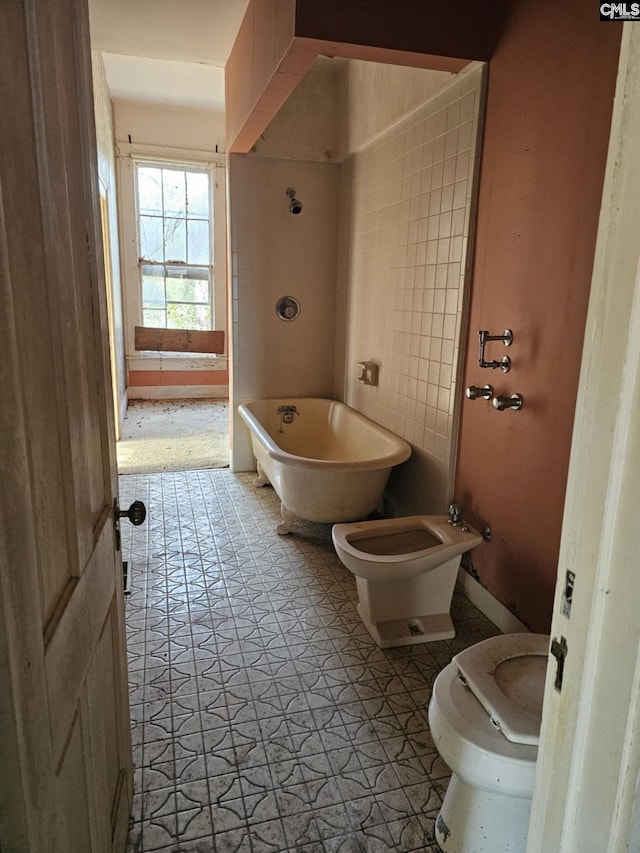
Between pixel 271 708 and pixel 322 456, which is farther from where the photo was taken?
pixel 322 456

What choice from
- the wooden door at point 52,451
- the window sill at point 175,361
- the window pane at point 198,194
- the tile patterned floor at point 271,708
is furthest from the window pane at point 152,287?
the wooden door at point 52,451

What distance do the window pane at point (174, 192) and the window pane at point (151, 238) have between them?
180mm

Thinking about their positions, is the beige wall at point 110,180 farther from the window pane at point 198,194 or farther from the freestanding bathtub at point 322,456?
the freestanding bathtub at point 322,456

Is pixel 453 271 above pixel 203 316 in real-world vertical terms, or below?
above

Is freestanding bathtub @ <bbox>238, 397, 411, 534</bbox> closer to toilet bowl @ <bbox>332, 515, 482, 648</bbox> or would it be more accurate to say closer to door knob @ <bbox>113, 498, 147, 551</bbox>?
toilet bowl @ <bbox>332, 515, 482, 648</bbox>

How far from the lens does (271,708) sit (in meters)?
1.83

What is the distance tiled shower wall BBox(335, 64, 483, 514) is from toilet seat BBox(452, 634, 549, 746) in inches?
46.7

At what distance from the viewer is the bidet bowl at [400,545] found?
6.87 feet

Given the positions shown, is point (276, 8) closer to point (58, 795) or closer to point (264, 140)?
point (264, 140)

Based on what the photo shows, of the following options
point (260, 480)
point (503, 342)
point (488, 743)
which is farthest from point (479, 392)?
point (260, 480)

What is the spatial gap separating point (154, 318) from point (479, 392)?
16.6ft

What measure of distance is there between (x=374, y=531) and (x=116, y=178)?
5.26 meters

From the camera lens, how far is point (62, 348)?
823mm

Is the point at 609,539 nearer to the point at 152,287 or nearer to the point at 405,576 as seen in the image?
the point at 405,576
